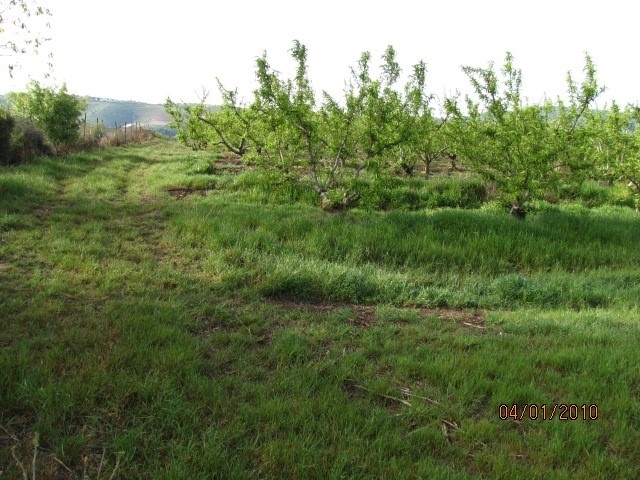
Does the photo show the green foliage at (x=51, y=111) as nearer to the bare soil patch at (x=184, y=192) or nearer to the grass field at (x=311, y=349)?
the bare soil patch at (x=184, y=192)

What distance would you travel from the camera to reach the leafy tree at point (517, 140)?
8.91 meters

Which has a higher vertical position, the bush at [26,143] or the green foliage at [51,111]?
the green foliage at [51,111]

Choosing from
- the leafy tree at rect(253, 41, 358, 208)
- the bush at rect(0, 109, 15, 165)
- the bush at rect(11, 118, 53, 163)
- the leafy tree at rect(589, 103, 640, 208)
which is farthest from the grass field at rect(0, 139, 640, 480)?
the bush at rect(11, 118, 53, 163)

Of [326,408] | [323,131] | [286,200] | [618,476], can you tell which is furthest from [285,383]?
[286,200]

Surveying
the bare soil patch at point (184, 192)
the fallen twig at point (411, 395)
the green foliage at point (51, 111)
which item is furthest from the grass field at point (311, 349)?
the green foliage at point (51, 111)

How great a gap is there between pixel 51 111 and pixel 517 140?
57.1 ft

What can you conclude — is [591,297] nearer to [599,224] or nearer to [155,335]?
[599,224]

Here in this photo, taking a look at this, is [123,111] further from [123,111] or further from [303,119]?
[303,119]

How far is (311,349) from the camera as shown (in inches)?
166

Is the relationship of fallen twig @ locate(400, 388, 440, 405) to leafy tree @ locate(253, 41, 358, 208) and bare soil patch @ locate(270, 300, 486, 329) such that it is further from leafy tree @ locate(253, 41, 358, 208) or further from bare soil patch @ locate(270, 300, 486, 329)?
leafy tree @ locate(253, 41, 358, 208)

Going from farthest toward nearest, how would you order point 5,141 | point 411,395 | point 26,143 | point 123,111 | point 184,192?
point 123,111, point 26,143, point 5,141, point 184,192, point 411,395

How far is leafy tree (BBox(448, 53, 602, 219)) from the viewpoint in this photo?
891 centimetres

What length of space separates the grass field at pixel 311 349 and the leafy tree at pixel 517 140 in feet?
4.30

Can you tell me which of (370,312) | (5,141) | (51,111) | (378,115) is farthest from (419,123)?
(51,111)
